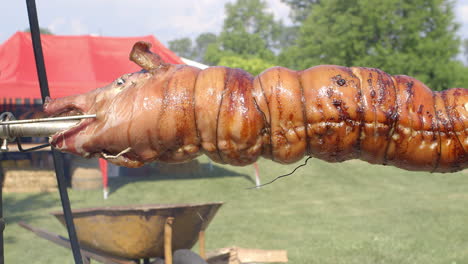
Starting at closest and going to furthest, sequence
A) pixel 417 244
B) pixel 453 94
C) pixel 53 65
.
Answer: pixel 453 94
pixel 417 244
pixel 53 65

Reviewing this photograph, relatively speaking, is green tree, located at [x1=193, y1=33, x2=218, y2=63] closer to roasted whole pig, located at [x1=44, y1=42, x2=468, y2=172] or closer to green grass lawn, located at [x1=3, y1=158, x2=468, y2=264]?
green grass lawn, located at [x1=3, y1=158, x2=468, y2=264]

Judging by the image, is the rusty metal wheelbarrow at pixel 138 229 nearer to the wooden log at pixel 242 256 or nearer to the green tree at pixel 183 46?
the wooden log at pixel 242 256

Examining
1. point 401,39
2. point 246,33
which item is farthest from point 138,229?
point 246,33

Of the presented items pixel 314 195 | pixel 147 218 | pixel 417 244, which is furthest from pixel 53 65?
pixel 417 244

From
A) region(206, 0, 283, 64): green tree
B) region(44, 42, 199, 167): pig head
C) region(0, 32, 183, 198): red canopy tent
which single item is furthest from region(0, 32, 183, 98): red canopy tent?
region(206, 0, 283, 64): green tree

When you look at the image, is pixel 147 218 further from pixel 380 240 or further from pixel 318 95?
pixel 380 240
